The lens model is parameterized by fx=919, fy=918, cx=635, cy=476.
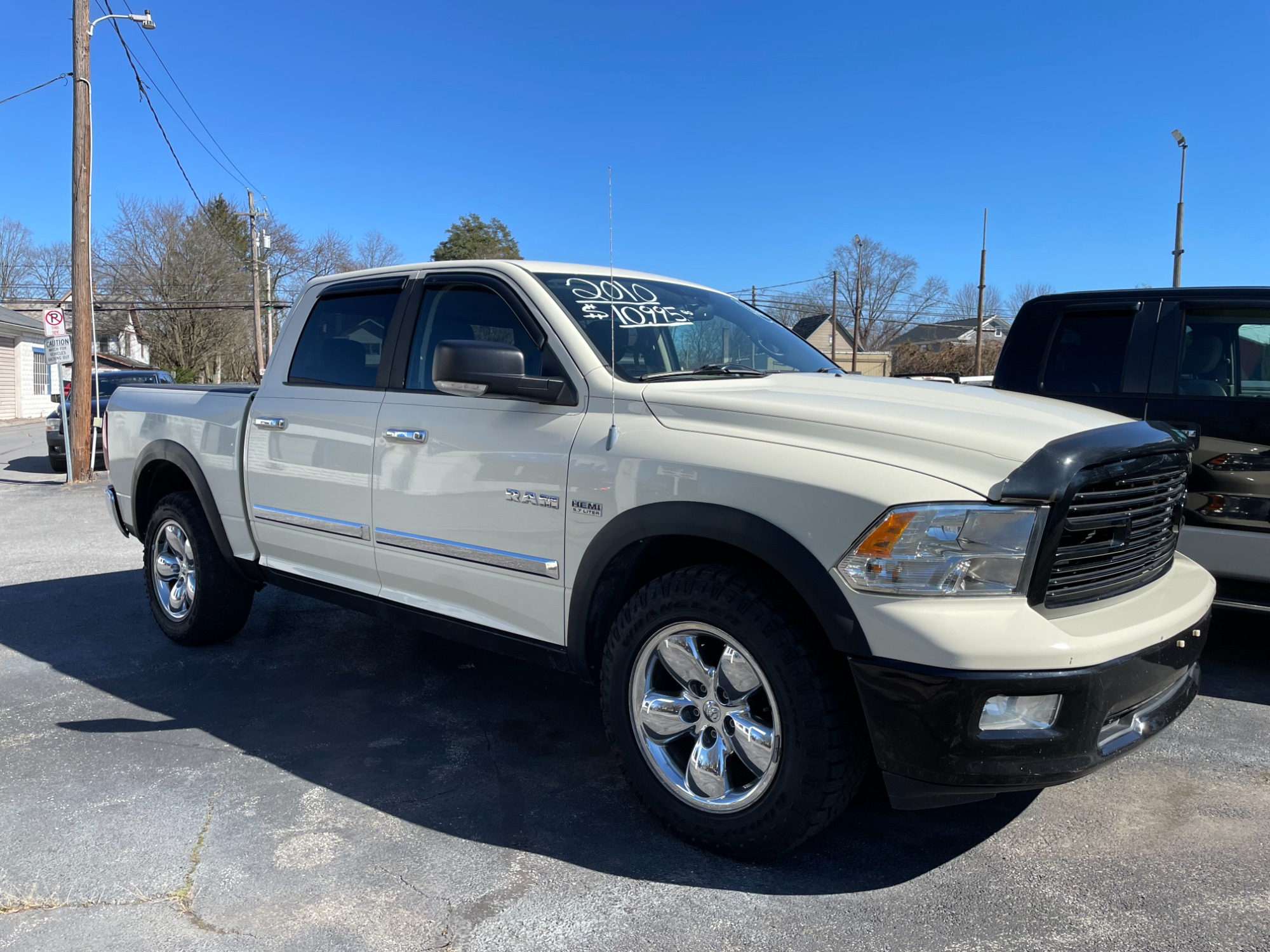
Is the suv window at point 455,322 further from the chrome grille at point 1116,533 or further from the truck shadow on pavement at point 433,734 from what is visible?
the chrome grille at point 1116,533

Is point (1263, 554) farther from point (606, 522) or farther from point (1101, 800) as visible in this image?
point (606, 522)

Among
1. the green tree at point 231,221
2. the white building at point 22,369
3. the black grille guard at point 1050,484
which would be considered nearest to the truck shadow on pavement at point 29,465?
the white building at point 22,369

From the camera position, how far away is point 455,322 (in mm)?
3943

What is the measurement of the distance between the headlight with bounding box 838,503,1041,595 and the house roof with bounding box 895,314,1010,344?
246 feet

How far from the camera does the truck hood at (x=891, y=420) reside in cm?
254

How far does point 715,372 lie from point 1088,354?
8.94ft

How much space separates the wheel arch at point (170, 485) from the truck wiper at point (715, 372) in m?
2.71

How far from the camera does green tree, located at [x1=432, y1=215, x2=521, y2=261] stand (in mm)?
66062

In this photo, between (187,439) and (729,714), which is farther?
(187,439)

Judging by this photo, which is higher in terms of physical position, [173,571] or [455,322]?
[455,322]

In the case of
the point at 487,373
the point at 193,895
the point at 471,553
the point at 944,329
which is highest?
the point at 944,329

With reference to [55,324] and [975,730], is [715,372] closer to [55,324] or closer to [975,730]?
[975,730]

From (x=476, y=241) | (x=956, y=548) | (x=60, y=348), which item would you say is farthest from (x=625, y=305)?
(x=476, y=241)

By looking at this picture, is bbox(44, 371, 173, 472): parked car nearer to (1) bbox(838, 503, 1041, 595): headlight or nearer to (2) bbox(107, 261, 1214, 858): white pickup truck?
(2) bbox(107, 261, 1214, 858): white pickup truck
